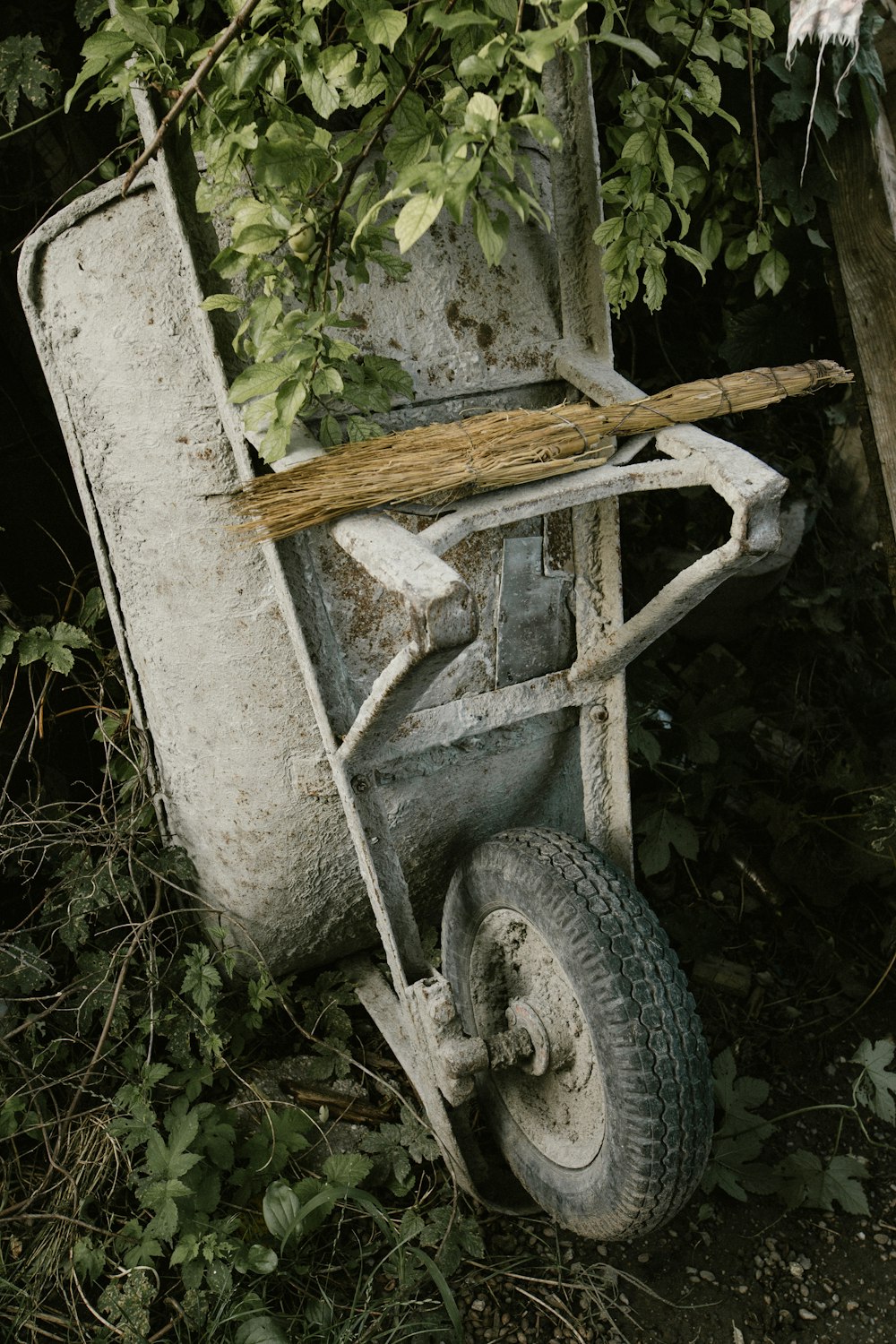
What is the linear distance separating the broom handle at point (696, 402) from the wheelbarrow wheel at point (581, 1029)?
2.37 feet

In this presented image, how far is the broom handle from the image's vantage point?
163 cm

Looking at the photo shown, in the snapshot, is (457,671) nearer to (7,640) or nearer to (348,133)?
(348,133)

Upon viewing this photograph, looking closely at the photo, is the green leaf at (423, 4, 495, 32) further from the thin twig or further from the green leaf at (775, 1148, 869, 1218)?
the green leaf at (775, 1148, 869, 1218)

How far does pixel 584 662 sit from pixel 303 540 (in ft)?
1.84

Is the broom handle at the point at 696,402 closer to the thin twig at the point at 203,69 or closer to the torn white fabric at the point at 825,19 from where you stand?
the torn white fabric at the point at 825,19

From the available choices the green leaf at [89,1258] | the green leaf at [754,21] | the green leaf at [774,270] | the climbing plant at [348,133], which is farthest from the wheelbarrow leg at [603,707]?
the green leaf at [89,1258]

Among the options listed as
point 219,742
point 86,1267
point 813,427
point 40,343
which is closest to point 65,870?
point 219,742

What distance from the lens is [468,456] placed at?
149 cm

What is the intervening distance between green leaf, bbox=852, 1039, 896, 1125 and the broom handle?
1.35 m

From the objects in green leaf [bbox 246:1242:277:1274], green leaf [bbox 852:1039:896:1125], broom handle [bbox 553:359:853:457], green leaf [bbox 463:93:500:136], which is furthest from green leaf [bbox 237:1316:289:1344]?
green leaf [bbox 463:93:500:136]

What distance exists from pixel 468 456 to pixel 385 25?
568 mm

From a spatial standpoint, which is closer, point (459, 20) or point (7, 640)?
point (459, 20)

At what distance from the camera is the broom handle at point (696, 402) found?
1626mm

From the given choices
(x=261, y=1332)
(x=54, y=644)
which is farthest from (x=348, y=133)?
(x=261, y=1332)
